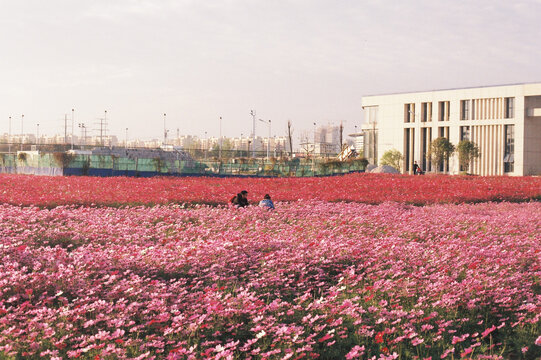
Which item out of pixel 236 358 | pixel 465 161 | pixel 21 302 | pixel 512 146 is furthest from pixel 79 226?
pixel 512 146

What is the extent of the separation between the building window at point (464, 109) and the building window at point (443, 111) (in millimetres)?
1831

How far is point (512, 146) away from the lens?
63.6 metres

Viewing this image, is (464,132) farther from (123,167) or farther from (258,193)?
(258,193)

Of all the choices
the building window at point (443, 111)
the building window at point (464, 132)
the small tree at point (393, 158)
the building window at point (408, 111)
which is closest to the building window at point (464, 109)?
the building window at point (464, 132)

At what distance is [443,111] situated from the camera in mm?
69875

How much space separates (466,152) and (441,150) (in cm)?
243

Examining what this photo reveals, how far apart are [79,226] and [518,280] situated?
7824 millimetres

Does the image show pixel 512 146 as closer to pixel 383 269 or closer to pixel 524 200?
pixel 524 200

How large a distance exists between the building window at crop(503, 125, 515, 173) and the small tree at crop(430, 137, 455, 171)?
5.92 metres

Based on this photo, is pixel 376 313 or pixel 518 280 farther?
pixel 518 280

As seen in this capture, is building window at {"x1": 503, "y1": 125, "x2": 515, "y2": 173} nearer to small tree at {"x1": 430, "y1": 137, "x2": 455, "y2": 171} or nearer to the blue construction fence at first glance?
small tree at {"x1": 430, "y1": 137, "x2": 455, "y2": 171}

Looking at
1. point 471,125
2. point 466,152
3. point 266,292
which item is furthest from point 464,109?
point 266,292

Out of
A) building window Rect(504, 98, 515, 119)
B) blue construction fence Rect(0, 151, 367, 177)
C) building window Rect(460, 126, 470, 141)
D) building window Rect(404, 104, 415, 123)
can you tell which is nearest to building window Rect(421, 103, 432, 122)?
building window Rect(404, 104, 415, 123)

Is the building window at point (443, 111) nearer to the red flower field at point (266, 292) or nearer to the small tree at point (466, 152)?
the small tree at point (466, 152)
